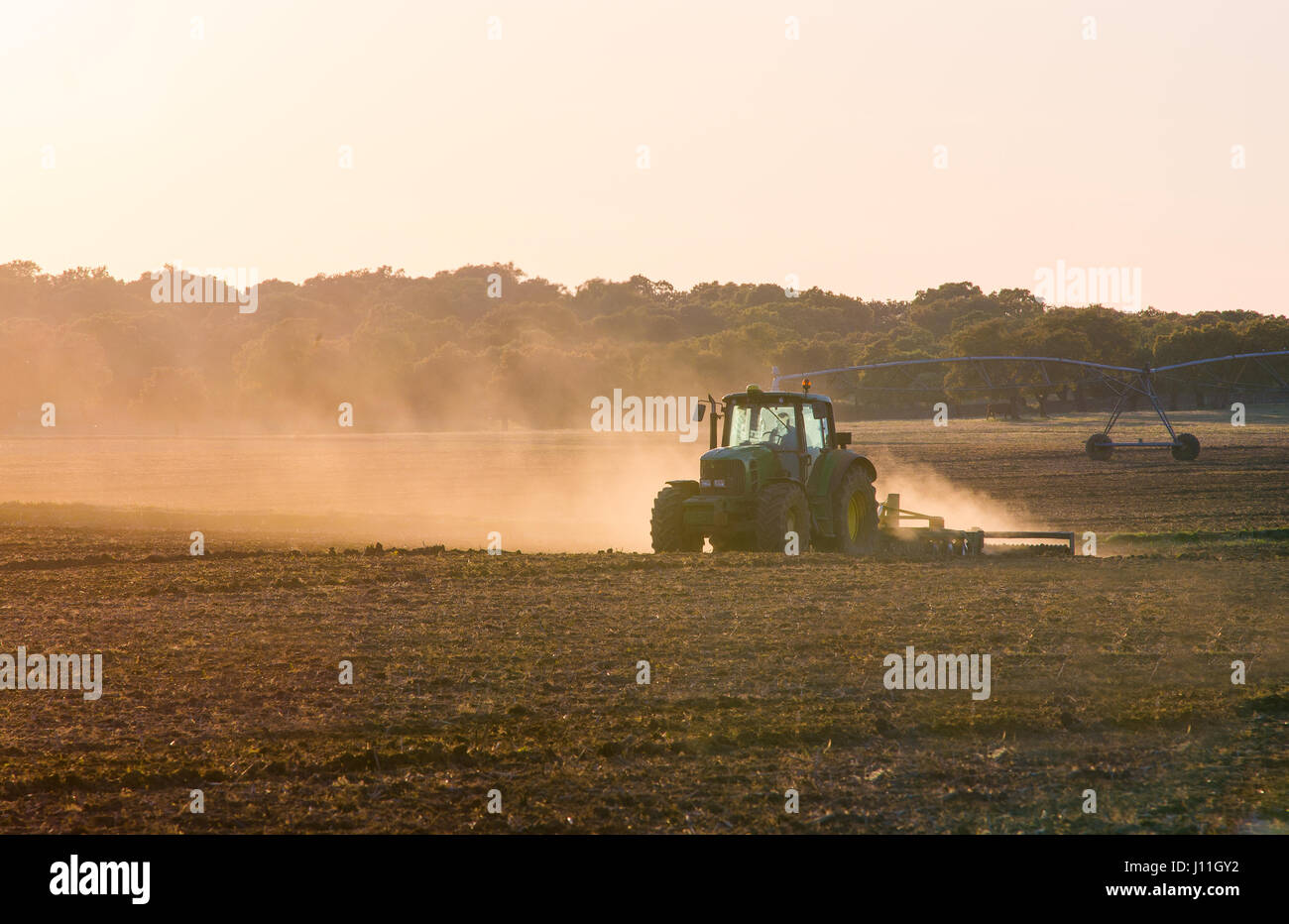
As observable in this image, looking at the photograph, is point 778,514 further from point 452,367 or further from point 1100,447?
point 452,367

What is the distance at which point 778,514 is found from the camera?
59.6 ft

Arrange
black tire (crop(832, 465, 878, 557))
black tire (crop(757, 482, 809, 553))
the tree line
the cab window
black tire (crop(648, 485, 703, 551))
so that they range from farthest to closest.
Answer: the tree line, black tire (crop(832, 465, 878, 557)), the cab window, black tire (crop(648, 485, 703, 551)), black tire (crop(757, 482, 809, 553))

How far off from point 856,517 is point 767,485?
2.48 m

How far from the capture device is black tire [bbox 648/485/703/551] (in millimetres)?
18875

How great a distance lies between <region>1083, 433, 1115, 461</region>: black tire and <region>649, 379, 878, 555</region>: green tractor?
87.9 feet

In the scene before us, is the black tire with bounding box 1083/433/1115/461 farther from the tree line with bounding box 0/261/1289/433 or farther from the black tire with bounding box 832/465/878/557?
the black tire with bounding box 832/465/878/557

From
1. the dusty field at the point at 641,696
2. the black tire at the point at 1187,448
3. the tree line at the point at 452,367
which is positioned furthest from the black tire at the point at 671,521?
the tree line at the point at 452,367

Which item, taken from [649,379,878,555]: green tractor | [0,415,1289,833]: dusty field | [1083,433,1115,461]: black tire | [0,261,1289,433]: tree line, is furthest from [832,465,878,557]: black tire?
[0,261,1289,433]: tree line

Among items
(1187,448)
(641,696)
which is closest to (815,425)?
(641,696)

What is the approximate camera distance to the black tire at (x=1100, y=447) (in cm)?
4384

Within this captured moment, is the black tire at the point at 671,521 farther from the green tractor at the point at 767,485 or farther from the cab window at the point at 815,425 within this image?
the cab window at the point at 815,425
